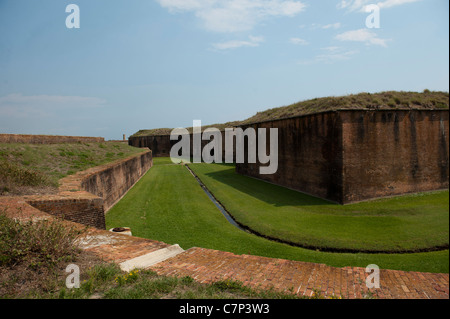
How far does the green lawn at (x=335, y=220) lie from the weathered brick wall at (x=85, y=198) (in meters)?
4.53

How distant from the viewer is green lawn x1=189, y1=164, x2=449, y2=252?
3.04 meters

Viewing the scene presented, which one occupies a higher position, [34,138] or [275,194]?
[34,138]

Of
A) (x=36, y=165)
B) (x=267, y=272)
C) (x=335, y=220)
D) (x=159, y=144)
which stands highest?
(x=159, y=144)

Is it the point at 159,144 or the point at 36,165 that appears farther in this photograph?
the point at 159,144

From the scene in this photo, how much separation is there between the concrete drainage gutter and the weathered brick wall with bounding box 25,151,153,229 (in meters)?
2.31

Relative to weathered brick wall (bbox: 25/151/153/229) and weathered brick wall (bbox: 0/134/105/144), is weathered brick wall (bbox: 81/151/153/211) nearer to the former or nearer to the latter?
weathered brick wall (bbox: 25/151/153/229)

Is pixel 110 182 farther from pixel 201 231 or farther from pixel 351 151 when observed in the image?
pixel 351 151

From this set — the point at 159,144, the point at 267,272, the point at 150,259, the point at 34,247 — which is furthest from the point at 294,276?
the point at 159,144

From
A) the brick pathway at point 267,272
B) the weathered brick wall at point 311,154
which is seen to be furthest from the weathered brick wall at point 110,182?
the weathered brick wall at point 311,154

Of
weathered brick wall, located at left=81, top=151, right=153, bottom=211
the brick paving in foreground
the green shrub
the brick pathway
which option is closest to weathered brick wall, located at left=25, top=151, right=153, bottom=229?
weathered brick wall, located at left=81, top=151, right=153, bottom=211

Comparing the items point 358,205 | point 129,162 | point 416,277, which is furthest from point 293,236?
point 129,162

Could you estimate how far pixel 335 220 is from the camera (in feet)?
26.2

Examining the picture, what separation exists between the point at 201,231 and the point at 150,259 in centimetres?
434
